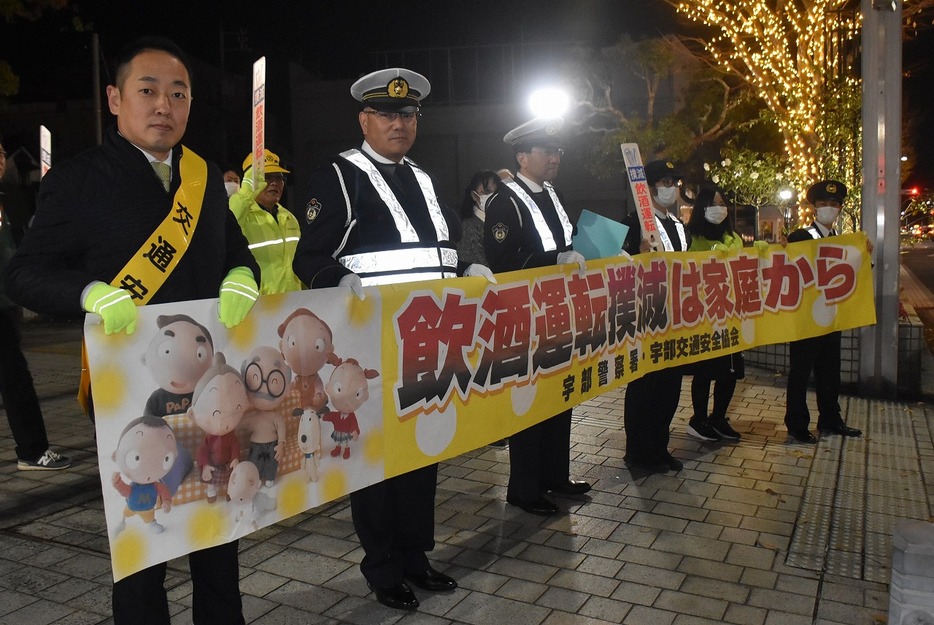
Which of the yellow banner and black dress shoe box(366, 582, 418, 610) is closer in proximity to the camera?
the yellow banner

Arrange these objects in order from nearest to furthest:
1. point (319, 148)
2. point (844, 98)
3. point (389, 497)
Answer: point (389, 497) → point (844, 98) → point (319, 148)

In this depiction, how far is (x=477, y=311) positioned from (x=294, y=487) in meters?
1.29

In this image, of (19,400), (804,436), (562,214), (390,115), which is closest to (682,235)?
(562,214)

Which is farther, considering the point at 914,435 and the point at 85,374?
the point at 914,435

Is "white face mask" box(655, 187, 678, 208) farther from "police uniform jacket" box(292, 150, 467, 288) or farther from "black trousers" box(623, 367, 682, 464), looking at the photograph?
"police uniform jacket" box(292, 150, 467, 288)

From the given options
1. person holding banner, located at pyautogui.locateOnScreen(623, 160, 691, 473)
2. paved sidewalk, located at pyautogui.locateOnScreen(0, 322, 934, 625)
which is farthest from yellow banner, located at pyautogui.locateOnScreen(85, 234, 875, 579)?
paved sidewalk, located at pyautogui.locateOnScreen(0, 322, 934, 625)

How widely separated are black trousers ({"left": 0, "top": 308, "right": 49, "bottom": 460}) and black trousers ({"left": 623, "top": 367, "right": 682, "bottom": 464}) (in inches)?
165

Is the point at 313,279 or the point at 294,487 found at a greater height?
the point at 313,279

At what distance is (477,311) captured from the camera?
3961 mm

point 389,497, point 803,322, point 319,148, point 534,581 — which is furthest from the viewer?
point 319,148

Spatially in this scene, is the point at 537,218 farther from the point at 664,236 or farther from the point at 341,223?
the point at 341,223

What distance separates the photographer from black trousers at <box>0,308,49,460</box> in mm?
5730

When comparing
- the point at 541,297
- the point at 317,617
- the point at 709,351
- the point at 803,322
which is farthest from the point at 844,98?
the point at 317,617

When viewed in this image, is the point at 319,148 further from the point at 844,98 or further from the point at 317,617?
the point at 317,617
